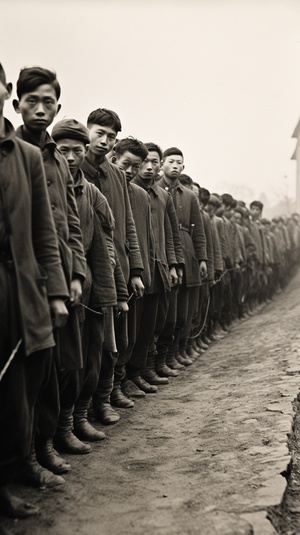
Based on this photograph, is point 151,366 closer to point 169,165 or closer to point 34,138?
point 169,165

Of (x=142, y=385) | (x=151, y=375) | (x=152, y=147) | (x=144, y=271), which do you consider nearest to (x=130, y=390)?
(x=142, y=385)

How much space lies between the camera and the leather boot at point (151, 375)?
6895mm

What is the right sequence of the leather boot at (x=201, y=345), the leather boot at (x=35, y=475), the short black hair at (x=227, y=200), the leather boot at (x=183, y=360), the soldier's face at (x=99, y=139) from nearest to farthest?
the leather boot at (x=35, y=475)
the soldier's face at (x=99, y=139)
the leather boot at (x=183, y=360)
the leather boot at (x=201, y=345)
the short black hair at (x=227, y=200)

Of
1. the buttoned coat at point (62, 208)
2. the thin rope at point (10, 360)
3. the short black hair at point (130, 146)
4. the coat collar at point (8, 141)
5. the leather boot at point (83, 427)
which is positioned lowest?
the leather boot at point (83, 427)

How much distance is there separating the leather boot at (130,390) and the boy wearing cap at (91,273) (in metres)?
1.45

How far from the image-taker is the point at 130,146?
5.81 m

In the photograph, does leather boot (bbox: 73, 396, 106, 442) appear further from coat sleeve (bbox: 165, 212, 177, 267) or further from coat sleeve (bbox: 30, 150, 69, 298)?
coat sleeve (bbox: 165, 212, 177, 267)

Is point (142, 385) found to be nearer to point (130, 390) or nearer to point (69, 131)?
point (130, 390)

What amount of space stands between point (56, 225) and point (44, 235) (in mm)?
437

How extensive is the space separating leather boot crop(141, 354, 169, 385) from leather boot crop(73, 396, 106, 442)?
2.17 m

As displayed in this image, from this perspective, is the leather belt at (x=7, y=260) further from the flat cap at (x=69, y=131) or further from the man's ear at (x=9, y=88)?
the flat cap at (x=69, y=131)

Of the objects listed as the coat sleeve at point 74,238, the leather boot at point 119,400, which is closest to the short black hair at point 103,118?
the coat sleeve at point 74,238

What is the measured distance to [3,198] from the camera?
10.3ft

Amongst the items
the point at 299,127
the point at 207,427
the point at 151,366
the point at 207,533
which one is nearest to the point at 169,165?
the point at 151,366
